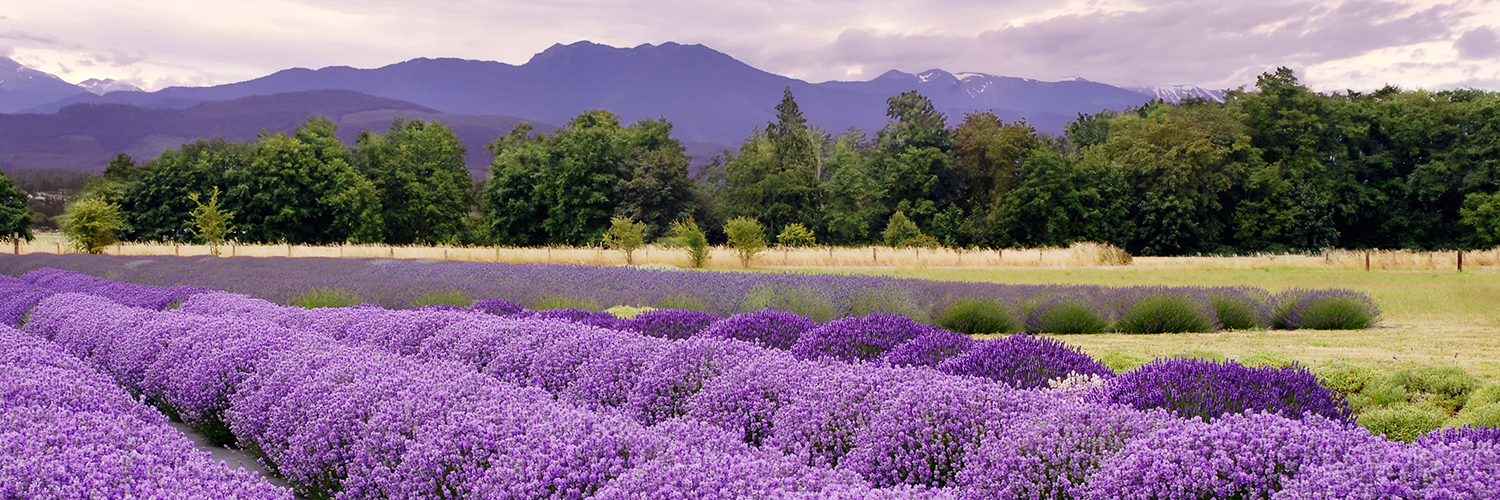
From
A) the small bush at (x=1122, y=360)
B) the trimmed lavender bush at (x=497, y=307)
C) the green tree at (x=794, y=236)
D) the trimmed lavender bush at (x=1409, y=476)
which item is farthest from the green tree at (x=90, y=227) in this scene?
the trimmed lavender bush at (x=1409, y=476)

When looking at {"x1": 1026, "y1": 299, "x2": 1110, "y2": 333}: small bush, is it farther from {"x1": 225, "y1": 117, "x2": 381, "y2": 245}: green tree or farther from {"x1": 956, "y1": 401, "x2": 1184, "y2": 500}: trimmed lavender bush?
{"x1": 225, "y1": 117, "x2": 381, "y2": 245}: green tree

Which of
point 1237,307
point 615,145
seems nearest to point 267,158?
point 615,145

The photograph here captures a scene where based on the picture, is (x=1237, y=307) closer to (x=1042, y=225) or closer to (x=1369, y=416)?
(x=1369, y=416)

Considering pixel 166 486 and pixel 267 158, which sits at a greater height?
pixel 267 158

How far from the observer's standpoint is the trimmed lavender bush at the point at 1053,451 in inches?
141

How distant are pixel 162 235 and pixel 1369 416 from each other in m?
58.4

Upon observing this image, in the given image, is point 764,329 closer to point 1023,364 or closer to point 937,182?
point 1023,364

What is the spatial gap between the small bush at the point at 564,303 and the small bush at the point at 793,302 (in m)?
1.66

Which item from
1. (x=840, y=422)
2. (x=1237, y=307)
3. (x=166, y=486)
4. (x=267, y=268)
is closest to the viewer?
(x=166, y=486)

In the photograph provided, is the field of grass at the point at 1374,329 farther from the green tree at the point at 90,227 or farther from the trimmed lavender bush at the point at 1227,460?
the green tree at the point at 90,227

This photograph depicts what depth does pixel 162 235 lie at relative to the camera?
2029 inches

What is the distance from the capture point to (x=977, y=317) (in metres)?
10.8

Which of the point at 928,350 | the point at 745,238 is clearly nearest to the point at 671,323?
the point at 928,350

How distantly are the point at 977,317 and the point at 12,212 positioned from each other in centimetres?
5240
